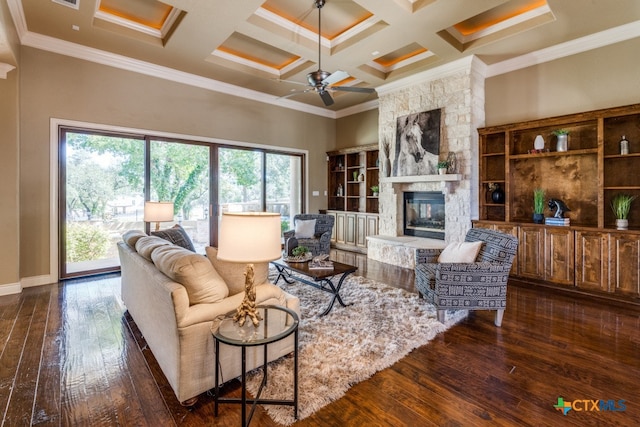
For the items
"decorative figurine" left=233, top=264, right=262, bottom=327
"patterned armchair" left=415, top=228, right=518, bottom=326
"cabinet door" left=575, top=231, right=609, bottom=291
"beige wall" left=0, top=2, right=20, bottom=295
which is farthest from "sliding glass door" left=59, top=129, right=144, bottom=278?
"cabinet door" left=575, top=231, right=609, bottom=291

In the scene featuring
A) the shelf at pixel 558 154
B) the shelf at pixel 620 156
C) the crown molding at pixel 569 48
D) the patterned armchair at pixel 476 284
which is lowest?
the patterned armchair at pixel 476 284

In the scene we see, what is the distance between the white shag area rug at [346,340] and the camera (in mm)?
2086

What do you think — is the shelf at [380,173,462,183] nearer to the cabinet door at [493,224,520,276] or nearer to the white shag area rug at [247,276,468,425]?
the cabinet door at [493,224,520,276]

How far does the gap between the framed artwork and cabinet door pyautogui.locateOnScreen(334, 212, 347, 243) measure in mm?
1953

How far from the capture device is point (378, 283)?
4555 mm

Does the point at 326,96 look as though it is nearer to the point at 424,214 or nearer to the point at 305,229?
the point at 305,229

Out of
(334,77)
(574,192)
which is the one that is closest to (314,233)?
(334,77)

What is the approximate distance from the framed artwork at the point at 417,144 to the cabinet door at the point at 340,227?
76.9 inches

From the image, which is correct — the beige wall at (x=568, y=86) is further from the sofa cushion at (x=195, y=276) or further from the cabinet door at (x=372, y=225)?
the sofa cushion at (x=195, y=276)

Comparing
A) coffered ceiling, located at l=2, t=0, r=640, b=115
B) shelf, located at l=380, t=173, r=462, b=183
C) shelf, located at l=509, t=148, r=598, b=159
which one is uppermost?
coffered ceiling, located at l=2, t=0, r=640, b=115

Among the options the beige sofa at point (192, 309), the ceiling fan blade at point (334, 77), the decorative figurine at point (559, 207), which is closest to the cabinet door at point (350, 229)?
the decorative figurine at point (559, 207)

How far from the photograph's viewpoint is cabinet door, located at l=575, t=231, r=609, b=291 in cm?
391

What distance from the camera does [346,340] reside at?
9.16 ft

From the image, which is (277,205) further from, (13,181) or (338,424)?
(338,424)
